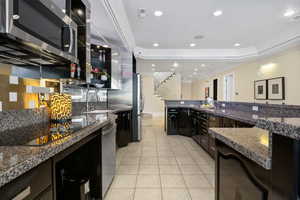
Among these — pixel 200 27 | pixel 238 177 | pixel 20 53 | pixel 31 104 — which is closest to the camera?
pixel 238 177

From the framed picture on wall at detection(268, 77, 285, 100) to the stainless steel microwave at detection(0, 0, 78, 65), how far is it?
547 cm

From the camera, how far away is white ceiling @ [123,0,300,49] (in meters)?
2.88

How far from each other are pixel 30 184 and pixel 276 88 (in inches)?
237

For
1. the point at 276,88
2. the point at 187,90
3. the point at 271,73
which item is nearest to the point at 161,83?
the point at 187,90

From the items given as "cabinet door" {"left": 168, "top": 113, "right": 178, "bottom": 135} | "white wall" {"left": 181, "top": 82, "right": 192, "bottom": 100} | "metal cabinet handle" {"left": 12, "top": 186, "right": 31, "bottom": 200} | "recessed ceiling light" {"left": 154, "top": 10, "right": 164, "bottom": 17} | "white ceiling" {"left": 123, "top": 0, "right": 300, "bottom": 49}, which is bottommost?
"cabinet door" {"left": 168, "top": 113, "right": 178, "bottom": 135}

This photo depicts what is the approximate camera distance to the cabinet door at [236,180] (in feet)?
2.82

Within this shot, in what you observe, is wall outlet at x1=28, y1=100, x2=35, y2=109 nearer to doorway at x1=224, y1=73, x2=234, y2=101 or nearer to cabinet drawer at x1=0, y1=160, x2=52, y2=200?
cabinet drawer at x1=0, y1=160, x2=52, y2=200

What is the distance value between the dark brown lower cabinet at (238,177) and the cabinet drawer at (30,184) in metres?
1.10

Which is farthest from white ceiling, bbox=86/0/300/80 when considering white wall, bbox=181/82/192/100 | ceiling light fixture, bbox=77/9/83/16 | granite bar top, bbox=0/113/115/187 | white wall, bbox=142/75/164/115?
white wall, bbox=181/82/192/100

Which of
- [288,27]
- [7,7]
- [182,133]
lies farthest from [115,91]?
[288,27]

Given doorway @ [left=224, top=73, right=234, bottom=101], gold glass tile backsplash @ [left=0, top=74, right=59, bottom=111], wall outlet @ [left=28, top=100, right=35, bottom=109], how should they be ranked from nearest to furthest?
gold glass tile backsplash @ [left=0, top=74, right=59, bottom=111]
wall outlet @ [left=28, top=100, right=35, bottom=109]
doorway @ [left=224, top=73, right=234, bottom=101]

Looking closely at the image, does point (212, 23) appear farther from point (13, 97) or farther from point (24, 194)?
point (24, 194)

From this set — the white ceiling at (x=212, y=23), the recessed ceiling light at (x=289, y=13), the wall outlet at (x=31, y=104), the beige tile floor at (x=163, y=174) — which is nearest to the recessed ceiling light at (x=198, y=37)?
the white ceiling at (x=212, y=23)

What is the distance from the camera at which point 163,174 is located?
8.60 feet
